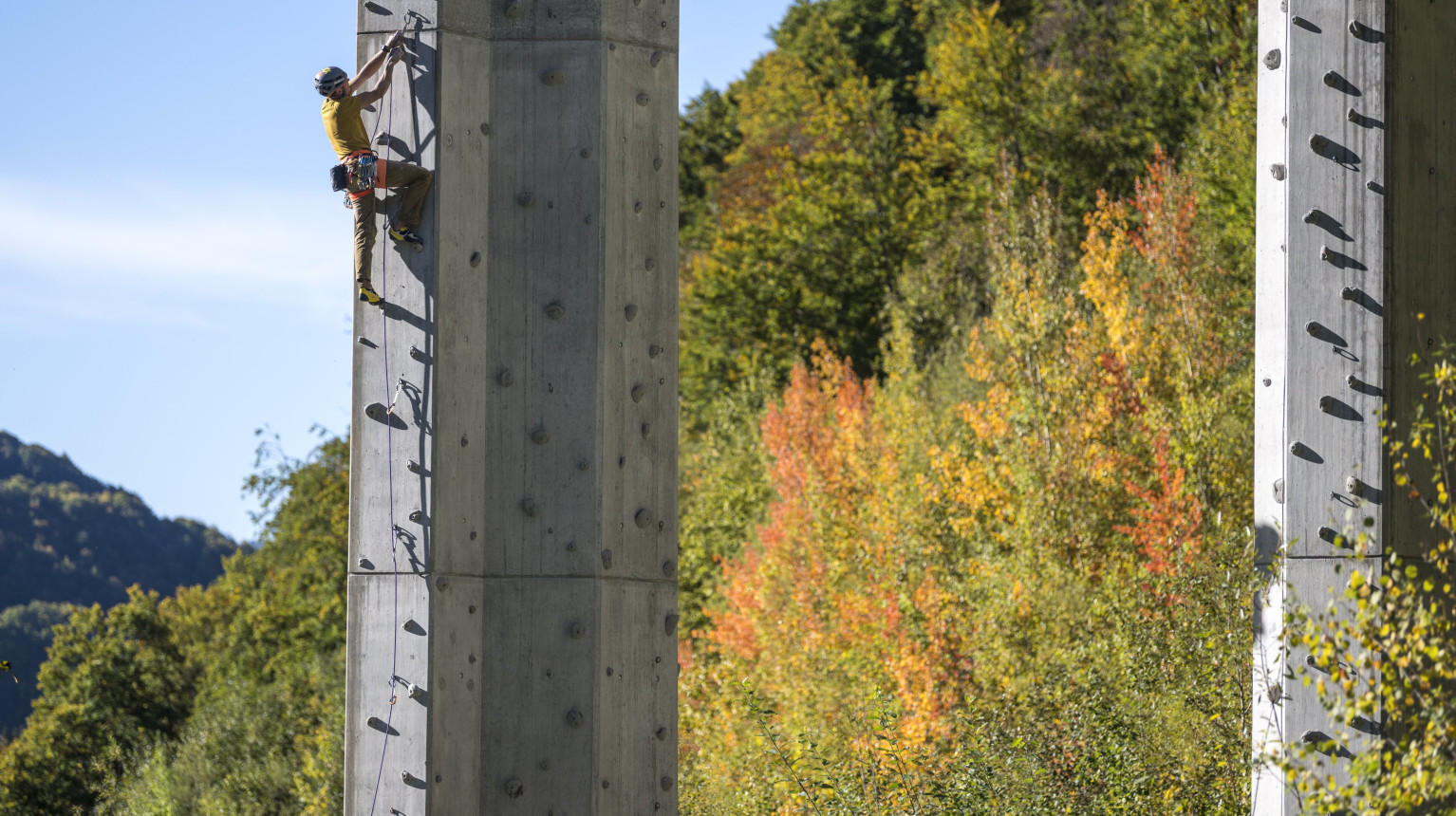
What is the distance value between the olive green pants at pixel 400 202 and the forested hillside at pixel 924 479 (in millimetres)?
3621

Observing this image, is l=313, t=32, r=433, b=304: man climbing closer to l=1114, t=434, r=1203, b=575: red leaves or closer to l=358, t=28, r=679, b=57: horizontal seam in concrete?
l=358, t=28, r=679, b=57: horizontal seam in concrete

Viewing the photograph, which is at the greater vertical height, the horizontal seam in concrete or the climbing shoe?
the horizontal seam in concrete

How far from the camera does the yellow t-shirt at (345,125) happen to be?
17.3ft

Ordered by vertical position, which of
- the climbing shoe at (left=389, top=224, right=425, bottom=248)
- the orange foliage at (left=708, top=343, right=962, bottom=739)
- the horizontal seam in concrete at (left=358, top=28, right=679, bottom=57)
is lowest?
the orange foliage at (left=708, top=343, right=962, bottom=739)

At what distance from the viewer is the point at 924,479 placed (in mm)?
19609

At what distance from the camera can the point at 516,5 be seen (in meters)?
5.53

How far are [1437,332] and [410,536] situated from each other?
3.90m

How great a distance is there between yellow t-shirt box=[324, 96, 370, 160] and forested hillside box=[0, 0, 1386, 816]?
3843mm

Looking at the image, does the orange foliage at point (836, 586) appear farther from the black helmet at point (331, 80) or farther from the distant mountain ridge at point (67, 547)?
the distant mountain ridge at point (67, 547)

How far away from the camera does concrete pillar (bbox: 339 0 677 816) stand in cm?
515

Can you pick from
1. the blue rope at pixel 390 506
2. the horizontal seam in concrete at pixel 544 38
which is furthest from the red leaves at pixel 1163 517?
the blue rope at pixel 390 506

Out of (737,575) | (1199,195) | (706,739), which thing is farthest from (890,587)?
(1199,195)

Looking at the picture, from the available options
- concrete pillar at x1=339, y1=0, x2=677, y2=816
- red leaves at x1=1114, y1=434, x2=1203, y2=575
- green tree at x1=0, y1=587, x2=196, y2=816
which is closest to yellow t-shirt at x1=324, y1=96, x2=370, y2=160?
concrete pillar at x1=339, y1=0, x2=677, y2=816

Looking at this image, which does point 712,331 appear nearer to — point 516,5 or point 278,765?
point 278,765
